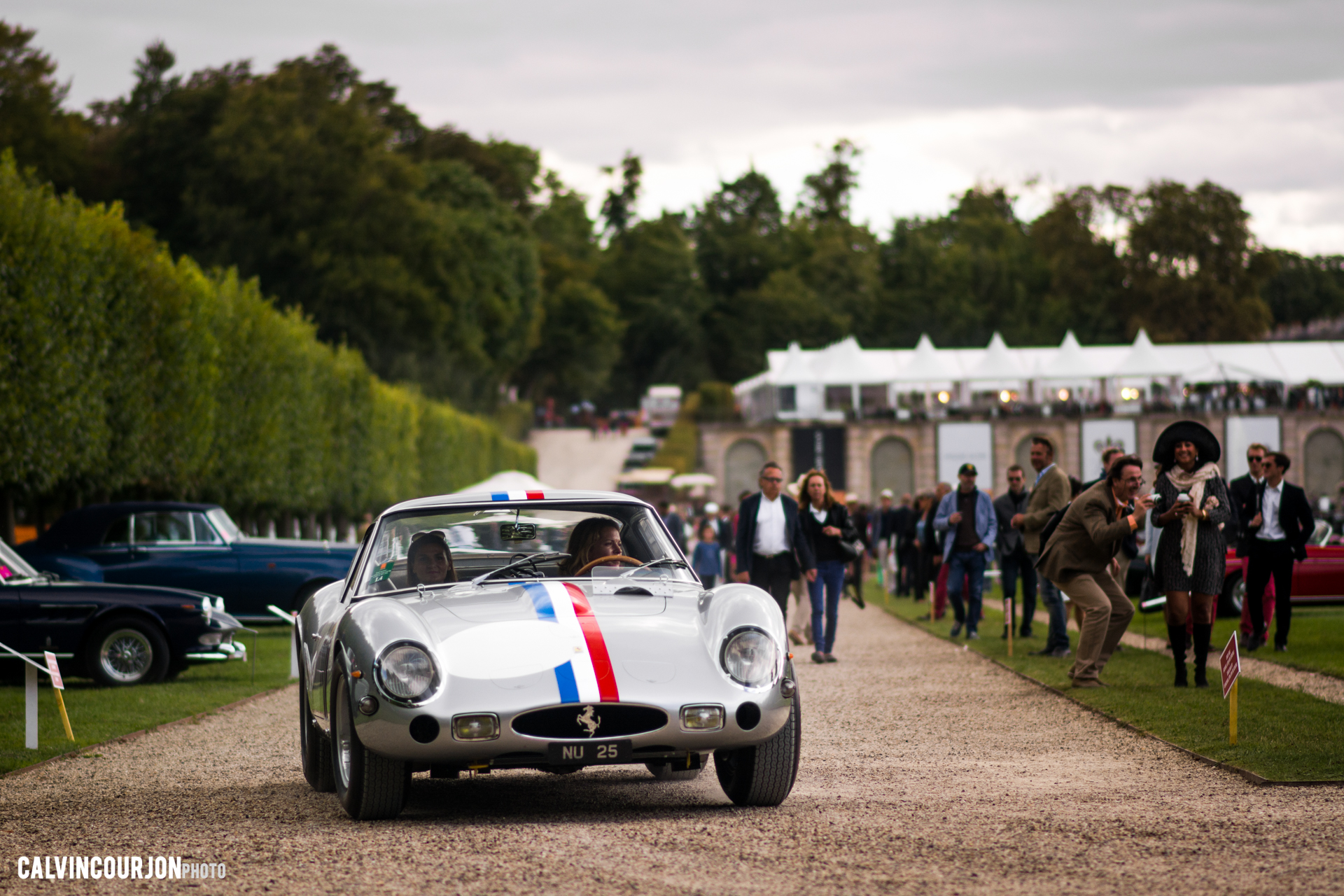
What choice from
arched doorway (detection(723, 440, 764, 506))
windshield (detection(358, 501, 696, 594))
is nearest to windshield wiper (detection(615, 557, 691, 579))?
windshield (detection(358, 501, 696, 594))

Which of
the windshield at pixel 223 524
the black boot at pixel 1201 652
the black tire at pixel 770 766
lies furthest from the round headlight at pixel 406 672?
the windshield at pixel 223 524

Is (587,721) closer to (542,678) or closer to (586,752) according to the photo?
(586,752)

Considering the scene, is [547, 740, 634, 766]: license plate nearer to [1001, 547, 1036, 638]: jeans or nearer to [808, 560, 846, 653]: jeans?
[808, 560, 846, 653]: jeans

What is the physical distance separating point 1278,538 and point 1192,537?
3844mm

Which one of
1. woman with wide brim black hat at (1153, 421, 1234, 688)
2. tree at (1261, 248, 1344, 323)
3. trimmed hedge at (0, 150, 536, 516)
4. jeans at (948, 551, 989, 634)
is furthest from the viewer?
tree at (1261, 248, 1344, 323)

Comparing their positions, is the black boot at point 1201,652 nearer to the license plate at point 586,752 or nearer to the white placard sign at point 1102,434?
the license plate at point 586,752

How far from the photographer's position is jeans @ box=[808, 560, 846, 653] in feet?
49.5

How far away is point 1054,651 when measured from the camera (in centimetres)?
1534

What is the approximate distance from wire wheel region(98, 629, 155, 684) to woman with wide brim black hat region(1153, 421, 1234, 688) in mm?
8707

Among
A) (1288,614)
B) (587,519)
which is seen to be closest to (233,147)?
(1288,614)

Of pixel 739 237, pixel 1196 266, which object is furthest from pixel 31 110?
pixel 739 237

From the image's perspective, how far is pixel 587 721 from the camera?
6418 mm

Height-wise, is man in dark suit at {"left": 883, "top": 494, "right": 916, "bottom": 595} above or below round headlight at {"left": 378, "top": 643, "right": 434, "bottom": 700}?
below

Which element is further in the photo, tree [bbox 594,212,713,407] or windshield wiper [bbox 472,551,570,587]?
tree [bbox 594,212,713,407]
